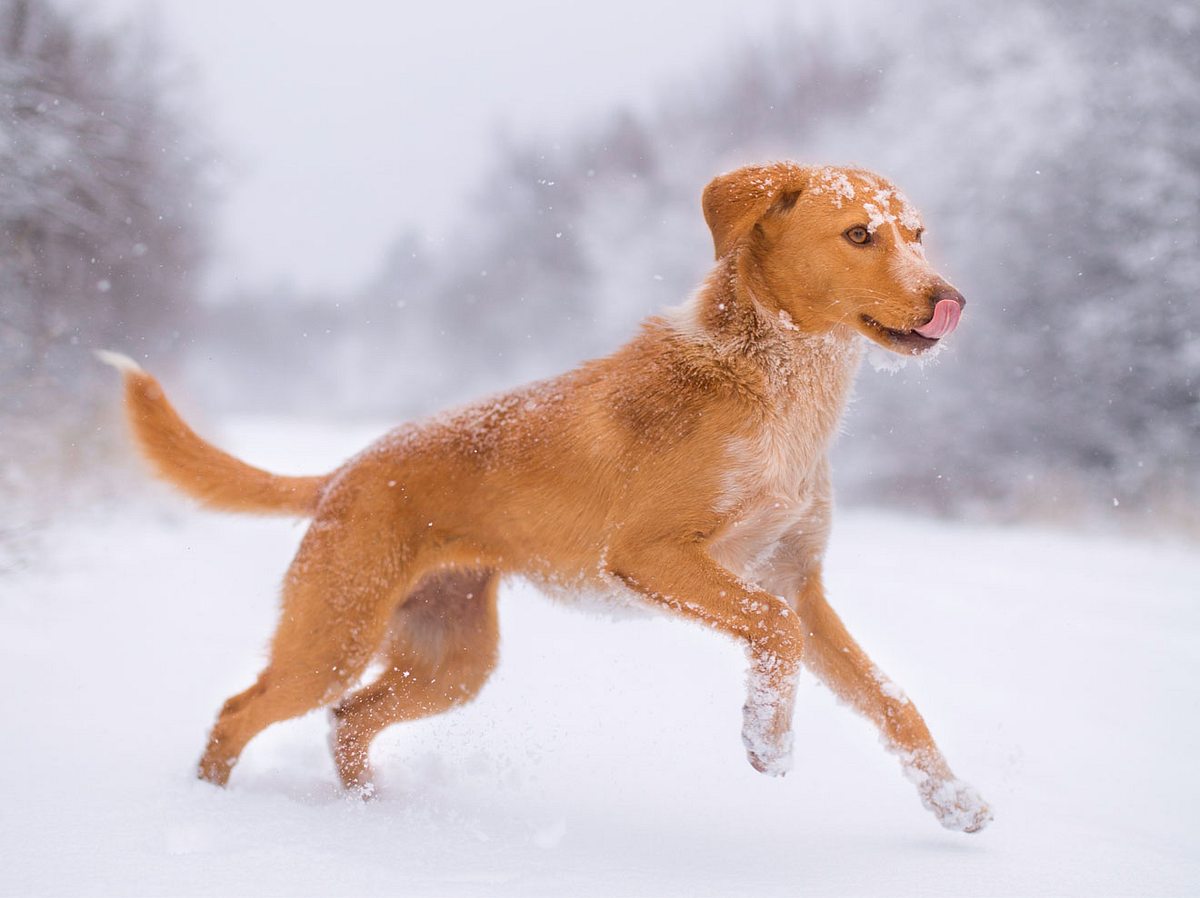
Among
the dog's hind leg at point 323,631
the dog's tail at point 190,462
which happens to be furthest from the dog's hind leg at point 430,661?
the dog's tail at point 190,462

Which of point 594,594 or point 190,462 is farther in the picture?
point 190,462

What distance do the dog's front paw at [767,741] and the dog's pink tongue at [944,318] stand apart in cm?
102

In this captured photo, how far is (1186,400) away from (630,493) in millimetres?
6765

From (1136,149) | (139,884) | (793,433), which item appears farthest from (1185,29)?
(139,884)

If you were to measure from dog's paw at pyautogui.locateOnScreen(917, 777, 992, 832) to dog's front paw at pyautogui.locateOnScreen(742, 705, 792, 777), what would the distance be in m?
0.45

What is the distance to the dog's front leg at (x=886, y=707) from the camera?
2.81 meters

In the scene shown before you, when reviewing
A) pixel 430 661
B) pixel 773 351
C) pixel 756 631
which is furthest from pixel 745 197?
pixel 430 661

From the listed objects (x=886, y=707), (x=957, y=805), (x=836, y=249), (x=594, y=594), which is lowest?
(x=957, y=805)

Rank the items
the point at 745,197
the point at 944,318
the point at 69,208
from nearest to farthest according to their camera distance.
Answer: the point at 944,318 → the point at 745,197 → the point at 69,208

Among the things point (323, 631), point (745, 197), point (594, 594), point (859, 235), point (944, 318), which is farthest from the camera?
point (323, 631)

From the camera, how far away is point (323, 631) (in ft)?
10.7

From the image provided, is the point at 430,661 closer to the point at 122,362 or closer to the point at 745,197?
the point at 122,362

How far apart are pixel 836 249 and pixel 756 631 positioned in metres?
1.01

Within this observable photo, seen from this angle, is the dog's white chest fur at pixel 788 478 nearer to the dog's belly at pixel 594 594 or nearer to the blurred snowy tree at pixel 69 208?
the dog's belly at pixel 594 594
